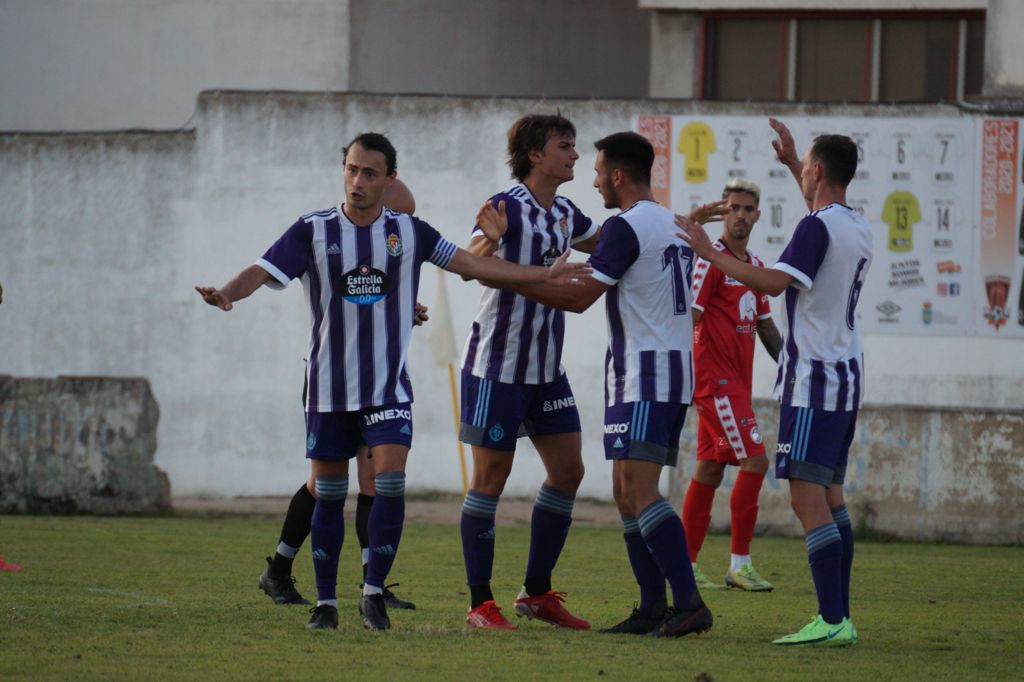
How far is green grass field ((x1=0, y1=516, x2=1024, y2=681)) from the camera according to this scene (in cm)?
654

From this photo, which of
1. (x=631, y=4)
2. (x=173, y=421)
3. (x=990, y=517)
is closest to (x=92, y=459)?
A: (x=173, y=421)

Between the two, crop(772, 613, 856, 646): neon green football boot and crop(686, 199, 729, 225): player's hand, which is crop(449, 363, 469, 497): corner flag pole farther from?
crop(772, 613, 856, 646): neon green football boot

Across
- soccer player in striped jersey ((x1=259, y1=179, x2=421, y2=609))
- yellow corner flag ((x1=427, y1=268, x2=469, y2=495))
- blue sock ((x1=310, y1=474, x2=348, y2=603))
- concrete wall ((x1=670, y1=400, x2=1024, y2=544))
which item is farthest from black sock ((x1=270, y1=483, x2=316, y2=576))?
yellow corner flag ((x1=427, y1=268, x2=469, y2=495))

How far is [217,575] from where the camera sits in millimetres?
10047

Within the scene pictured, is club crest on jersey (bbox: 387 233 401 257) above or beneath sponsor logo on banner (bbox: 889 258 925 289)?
beneath

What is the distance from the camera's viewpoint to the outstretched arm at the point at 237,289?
277 inches

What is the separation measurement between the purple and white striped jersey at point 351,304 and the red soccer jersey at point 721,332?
3005 millimetres

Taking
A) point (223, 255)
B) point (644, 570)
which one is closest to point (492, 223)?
point (644, 570)

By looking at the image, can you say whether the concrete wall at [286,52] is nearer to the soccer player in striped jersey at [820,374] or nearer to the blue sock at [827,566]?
the soccer player in striped jersey at [820,374]

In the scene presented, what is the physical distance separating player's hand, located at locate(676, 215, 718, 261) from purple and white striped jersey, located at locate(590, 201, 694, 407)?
31 cm

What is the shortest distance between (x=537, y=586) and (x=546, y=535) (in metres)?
0.25

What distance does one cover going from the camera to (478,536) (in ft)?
25.7

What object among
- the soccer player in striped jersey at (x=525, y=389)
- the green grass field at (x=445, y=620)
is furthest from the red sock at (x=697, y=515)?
the soccer player in striped jersey at (x=525, y=389)

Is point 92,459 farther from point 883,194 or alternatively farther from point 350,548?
point 883,194
